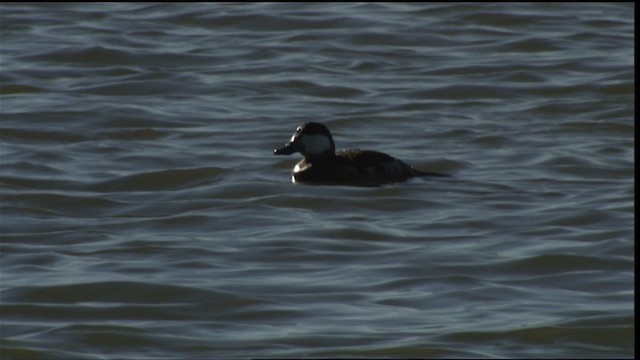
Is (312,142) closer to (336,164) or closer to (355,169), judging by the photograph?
(336,164)

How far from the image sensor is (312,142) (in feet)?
44.4

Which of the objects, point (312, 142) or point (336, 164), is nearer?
point (336, 164)

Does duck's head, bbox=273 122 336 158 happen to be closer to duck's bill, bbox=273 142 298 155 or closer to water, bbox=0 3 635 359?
duck's bill, bbox=273 142 298 155

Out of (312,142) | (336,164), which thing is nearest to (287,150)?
(312,142)

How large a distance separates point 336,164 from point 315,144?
28cm

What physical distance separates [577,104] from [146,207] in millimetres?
5148

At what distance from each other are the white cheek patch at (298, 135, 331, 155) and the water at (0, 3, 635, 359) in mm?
328

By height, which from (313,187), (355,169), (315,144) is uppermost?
(315,144)

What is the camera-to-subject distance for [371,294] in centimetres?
977

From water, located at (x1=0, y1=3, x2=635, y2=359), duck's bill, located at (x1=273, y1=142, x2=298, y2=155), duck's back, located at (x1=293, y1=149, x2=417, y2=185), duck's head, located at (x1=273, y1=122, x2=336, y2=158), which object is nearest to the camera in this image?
water, located at (x1=0, y1=3, x2=635, y2=359)

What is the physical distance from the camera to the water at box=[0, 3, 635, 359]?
922 cm

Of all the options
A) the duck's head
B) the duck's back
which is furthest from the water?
the duck's head

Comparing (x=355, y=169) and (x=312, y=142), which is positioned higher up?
(x=312, y=142)

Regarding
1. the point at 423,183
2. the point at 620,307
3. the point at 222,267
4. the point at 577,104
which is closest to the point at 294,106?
the point at 577,104
